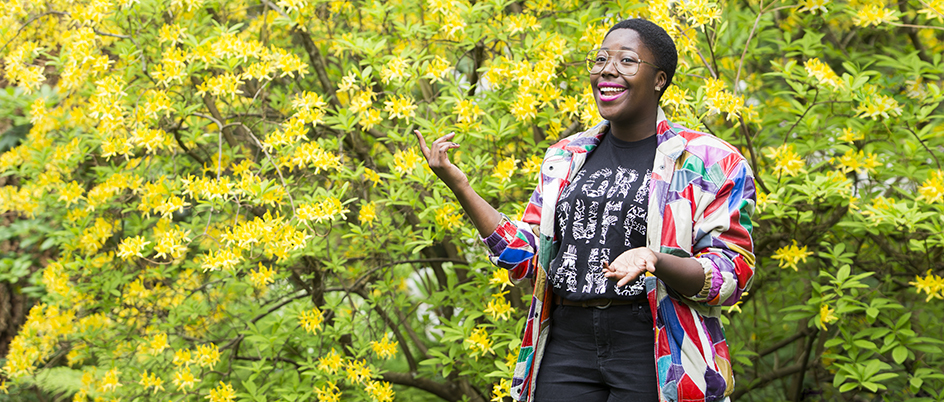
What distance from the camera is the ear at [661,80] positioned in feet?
6.45

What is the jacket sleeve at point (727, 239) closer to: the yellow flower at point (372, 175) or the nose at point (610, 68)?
the nose at point (610, 68)

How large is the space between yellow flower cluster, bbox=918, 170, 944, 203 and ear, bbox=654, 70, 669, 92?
1393mm

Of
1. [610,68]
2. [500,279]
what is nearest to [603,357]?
[610,68]

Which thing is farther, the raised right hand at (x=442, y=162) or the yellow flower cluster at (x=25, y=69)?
the yellow flower cluster at (x=25, y=69)

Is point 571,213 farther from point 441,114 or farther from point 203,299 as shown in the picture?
point 203,299

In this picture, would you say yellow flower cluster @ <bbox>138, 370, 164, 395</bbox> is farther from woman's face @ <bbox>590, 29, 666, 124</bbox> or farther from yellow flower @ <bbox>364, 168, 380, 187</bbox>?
woman's face @ <bbox>590, 29, 666, 124</bbox>

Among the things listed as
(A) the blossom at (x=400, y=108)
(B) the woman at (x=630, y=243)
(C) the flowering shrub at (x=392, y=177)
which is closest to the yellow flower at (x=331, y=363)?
(C) the flowering shrub at (x=392, y=177)

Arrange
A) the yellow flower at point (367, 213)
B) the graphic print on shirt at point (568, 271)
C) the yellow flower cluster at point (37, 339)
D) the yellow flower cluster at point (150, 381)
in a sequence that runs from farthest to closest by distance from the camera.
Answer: the yellow flower cluster at point (37, 339) < the yellow flower cluster at point (150, 381) < the yellow flower at point (367, 213) < the graphic print on shirt at point (568, 271)

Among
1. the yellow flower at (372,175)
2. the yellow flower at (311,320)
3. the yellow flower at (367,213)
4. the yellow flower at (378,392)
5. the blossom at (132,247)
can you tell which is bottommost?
the yellow flower at (378,392)

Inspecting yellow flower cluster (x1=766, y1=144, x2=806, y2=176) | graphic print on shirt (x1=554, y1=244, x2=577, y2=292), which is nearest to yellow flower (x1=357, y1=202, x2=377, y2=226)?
graphic print on shirt (x1=554, y1=244, x2=577, y2=292)

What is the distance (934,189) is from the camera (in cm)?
273

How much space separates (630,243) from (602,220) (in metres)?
0.09

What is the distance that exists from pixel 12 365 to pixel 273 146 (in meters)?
2.05

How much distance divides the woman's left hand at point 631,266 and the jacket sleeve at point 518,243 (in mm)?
506
